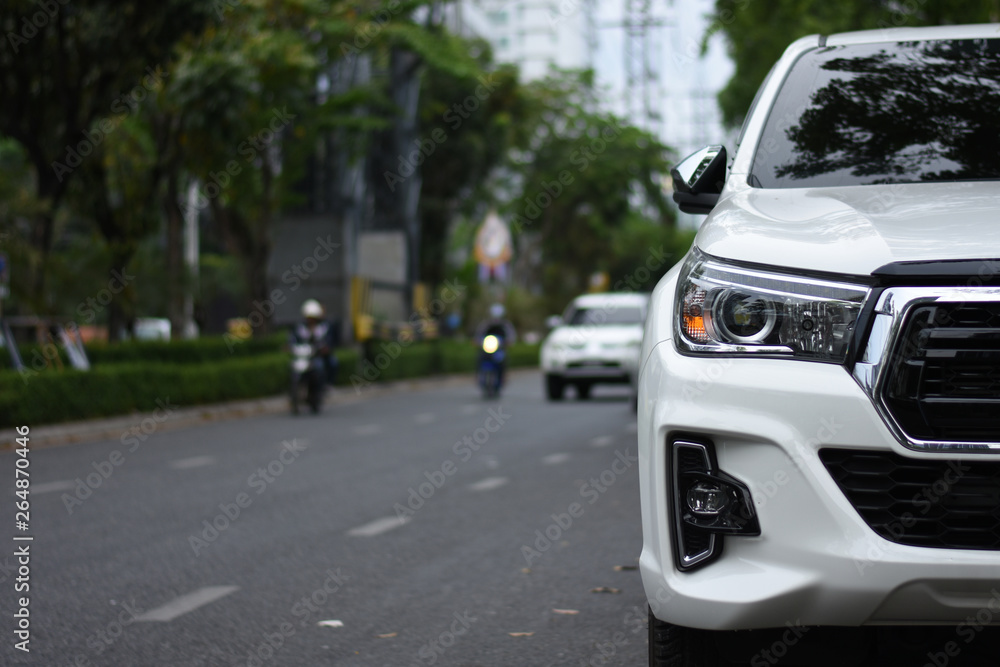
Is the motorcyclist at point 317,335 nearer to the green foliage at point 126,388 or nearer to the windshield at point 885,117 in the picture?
the green foliage at point 126,388

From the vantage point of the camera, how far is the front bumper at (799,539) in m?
2.90

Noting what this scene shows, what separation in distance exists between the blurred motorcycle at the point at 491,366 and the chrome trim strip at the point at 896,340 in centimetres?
2104

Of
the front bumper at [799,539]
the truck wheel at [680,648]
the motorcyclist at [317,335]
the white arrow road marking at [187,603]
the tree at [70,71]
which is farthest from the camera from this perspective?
the motorcyclist at [317,335]

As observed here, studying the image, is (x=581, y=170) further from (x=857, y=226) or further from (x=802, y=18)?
(x=857, y=226)

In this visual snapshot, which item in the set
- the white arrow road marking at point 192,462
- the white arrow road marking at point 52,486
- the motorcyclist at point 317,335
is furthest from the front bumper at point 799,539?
the motorcyclist at point 317,335

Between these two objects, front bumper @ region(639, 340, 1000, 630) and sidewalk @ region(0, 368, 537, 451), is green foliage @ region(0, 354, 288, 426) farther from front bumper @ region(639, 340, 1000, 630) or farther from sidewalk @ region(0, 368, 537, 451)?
front bumper @ region(639, 340, 1000, 630)

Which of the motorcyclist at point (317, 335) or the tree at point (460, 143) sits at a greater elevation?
the tree at point (460, 143)

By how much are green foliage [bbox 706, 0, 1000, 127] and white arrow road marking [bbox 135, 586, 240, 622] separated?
42.8 feet

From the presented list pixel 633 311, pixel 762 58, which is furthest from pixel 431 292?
pixel 762 58

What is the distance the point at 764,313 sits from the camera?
3.14 meters

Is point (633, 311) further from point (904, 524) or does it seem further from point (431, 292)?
point (904, 524)

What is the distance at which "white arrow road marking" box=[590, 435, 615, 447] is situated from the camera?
13781 millimetres

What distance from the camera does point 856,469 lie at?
2973 millimetres

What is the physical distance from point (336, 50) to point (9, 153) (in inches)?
1210
